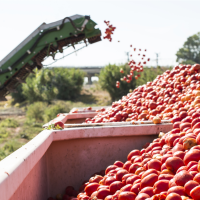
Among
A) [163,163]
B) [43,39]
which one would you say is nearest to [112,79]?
[43,39]

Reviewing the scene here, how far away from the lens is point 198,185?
142cm

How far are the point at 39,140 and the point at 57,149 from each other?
66 centimetres

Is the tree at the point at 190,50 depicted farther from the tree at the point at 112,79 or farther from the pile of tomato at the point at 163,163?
the pile of tomato at the point at 163,163

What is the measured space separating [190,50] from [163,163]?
50914 millimetres

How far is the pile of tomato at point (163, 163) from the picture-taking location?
1.57m

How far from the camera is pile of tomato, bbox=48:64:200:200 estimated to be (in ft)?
5.15

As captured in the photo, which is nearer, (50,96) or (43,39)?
(43,39)

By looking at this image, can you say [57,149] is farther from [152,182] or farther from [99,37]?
[99,37]

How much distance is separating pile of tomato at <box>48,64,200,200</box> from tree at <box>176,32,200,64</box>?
4735cm

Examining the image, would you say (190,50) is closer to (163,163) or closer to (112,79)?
(112,79)

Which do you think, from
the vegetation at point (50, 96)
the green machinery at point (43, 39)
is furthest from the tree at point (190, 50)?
the green machinery at point (43, 39)

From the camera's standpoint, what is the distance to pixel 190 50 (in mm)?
48125

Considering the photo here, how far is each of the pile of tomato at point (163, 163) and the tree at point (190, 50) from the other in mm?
47346

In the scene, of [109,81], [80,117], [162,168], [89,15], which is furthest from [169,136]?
[109,81]
